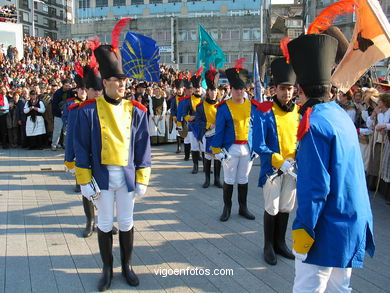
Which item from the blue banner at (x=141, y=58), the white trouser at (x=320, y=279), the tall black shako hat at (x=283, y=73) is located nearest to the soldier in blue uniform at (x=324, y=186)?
the white trouser at (x=320, y=279)

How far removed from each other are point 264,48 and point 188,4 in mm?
49515

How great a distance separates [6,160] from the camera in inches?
431

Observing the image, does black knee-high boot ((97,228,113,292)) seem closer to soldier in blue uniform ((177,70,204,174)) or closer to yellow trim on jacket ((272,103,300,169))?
yellow trim on jacket ((272,103,300,169))

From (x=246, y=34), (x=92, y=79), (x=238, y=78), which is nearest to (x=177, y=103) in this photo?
(x=238, y=78)

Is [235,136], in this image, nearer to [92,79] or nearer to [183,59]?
[92,79]

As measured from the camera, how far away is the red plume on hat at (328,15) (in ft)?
11.7

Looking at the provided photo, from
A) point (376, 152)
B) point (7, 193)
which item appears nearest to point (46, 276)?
point (7, 193)

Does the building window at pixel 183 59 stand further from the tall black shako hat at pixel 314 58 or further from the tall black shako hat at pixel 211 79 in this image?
the tall black shako hat at pixel 314 58

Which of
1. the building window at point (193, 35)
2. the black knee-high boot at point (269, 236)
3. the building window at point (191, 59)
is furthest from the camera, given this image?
the building window at point (191, 59)

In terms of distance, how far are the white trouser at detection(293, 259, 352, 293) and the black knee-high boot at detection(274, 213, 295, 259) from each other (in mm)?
1975

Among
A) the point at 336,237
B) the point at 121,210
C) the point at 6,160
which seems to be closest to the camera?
the point at 336,237

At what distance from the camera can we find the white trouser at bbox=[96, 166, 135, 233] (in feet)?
12.7

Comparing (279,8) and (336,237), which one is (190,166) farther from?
(279,8)

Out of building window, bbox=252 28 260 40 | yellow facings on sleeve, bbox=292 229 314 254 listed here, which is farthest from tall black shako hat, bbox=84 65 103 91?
building window, bbox=252 28 260 40
